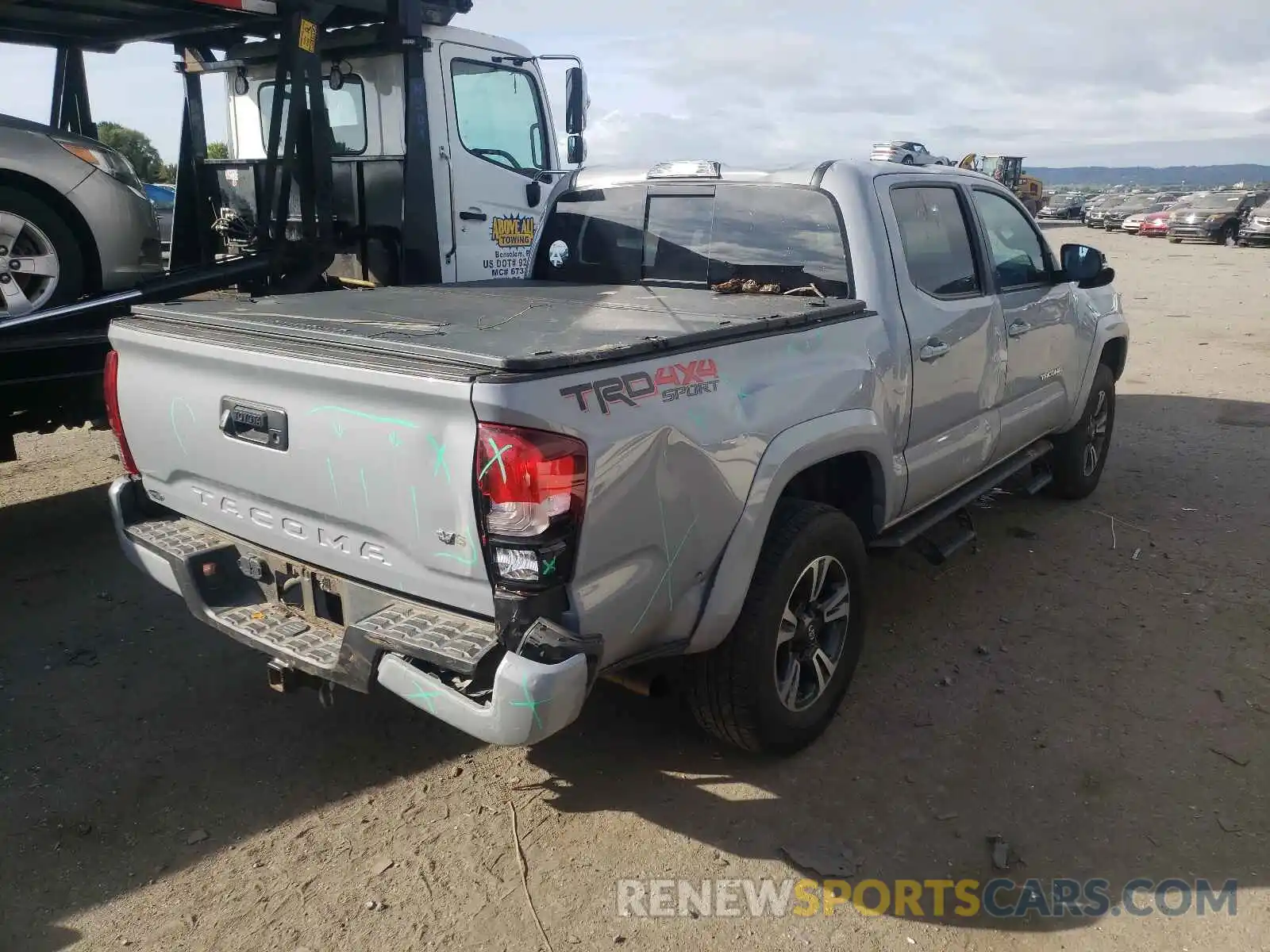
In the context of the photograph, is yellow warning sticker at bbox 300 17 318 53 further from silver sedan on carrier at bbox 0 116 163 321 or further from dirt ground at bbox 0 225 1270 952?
dirt ground at bbox 0 225 1270 952

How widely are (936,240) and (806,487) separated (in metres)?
1.31

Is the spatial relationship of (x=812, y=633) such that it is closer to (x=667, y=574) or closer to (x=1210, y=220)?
(x=667, y=574)

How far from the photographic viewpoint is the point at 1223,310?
47.3ft

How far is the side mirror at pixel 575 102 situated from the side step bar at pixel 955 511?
4195 mm

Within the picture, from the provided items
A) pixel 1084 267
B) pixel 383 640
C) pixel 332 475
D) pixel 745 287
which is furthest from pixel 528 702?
pixel 1084 267

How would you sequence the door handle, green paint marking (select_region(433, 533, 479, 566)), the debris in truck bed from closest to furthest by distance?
green paint marking (select_region(433, 533, 479, 566)), the door handle, the debris in truck bed

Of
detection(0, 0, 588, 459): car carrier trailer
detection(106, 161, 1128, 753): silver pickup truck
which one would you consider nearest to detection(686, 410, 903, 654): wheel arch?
detection(106, 161, 1128, 753): silver pickup truck

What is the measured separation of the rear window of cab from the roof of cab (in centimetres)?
3

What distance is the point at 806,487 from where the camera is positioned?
349 centimetres

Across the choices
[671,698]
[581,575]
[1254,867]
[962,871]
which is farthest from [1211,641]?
[581,575]

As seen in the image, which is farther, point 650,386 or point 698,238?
point 698,238

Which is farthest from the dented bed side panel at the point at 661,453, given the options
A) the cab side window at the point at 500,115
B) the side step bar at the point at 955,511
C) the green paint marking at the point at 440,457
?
the cab side window at the point at 500,115

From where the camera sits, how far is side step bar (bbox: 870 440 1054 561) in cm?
378

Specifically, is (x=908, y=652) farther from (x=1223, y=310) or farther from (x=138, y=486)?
(x=1223, y=310)
